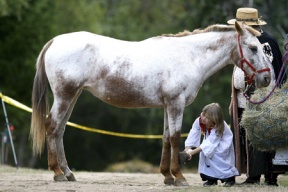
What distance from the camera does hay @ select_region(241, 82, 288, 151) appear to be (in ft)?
31.8

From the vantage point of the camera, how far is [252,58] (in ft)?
34.0

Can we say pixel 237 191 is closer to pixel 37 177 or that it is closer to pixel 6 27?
pixel 37 177

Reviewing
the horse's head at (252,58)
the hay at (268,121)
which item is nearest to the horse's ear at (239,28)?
the horse's head at (252,58)

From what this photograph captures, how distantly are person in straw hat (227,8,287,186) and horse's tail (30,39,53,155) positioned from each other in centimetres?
252

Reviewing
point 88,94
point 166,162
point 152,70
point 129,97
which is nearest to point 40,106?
point 129,97

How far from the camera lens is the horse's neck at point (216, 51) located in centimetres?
1052

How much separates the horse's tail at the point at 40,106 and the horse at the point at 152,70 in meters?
0.16

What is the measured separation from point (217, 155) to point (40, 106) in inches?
101

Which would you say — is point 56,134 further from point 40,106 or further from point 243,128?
point 243,128

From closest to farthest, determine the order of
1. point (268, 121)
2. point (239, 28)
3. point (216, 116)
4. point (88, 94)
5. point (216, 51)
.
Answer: point (268, 121) → point (216, 116) → point (239, 28) → point (216, 51) → point (88, 94)

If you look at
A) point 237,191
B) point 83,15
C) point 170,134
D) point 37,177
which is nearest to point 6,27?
point 83,15

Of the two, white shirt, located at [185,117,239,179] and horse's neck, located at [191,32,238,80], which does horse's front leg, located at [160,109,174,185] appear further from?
horse's neck, located at [191,32,238,80]

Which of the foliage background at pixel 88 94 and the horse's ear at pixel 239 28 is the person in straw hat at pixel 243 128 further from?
the foliage background at pixel 88 94

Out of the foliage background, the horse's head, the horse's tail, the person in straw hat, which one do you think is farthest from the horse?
the foliage background
